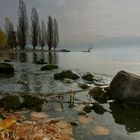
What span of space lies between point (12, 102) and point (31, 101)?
2.69 feet

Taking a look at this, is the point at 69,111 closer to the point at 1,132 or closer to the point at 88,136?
the point at 88,136

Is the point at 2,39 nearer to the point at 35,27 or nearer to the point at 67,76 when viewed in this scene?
the point at 35,27

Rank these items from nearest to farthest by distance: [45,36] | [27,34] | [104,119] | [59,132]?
[59,132], [104,119], [27,34], [45,36]

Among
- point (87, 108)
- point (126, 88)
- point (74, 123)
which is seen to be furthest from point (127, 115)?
point (74, 123)

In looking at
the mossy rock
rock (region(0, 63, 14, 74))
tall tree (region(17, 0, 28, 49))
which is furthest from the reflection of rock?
tall tree (region(17, 0, 28, 49))

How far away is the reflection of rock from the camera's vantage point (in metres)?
9.86

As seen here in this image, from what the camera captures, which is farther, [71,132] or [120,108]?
[120,108]

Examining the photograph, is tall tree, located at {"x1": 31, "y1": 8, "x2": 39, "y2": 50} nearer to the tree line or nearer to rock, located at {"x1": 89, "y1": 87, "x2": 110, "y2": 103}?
the tree line

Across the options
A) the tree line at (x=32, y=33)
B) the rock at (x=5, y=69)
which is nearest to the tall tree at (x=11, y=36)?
the tree line at (x=32, y=33)

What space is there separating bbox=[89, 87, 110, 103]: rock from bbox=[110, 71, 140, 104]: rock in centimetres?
36

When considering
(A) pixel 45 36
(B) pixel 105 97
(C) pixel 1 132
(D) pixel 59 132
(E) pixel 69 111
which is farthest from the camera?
(A) pixel 45 36

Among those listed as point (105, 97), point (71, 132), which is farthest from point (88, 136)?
point (105, 97)

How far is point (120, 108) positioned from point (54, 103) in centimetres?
289

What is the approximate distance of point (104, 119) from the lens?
10383mm
